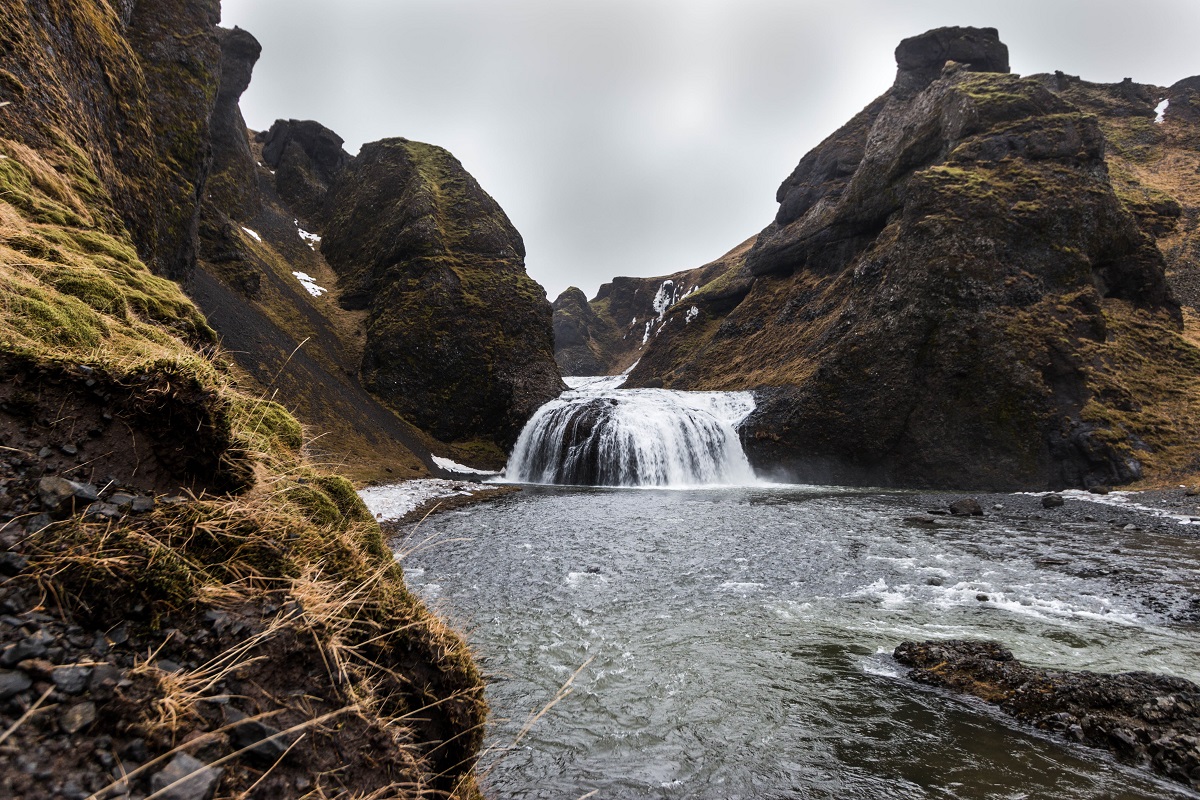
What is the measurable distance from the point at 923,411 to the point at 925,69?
53677mm

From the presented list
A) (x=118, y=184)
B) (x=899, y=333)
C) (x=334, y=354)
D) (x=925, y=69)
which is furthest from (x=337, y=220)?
(x=925, y=69)

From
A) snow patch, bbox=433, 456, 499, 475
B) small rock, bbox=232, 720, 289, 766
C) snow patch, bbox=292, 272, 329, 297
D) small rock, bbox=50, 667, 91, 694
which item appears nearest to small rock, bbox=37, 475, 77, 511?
small rock, bbox=50, 667, 91, 694

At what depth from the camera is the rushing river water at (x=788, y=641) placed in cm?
565

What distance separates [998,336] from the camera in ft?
109

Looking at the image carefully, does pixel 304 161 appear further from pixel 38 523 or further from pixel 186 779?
pixel 186 779

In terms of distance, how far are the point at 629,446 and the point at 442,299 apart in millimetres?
24729

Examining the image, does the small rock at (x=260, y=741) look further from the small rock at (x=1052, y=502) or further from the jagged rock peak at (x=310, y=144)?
the jagged rock peak at (x=310, y=144)

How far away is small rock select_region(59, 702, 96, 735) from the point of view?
74.2 inches

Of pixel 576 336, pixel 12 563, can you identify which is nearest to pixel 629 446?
pixel 12 563

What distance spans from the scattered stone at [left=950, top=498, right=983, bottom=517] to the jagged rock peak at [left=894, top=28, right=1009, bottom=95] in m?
59.0

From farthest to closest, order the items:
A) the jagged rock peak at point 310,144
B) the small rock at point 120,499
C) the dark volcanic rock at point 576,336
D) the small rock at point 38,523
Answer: the dark volcanic rock at point 576,336, the jagged rock peak at point 310,144, the small rock at point 120,499, the small rock at point 38,523

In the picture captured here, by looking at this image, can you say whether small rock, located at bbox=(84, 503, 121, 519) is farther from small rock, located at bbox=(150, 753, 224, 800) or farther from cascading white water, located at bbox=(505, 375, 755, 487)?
cascading white water, located at bbox=(505, 375, 755, 487)

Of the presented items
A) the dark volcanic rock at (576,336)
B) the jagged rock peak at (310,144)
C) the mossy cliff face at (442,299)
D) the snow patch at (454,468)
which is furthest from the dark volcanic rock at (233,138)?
the dark volcanic rock at (576,336)

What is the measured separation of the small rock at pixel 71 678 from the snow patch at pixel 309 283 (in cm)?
6244
